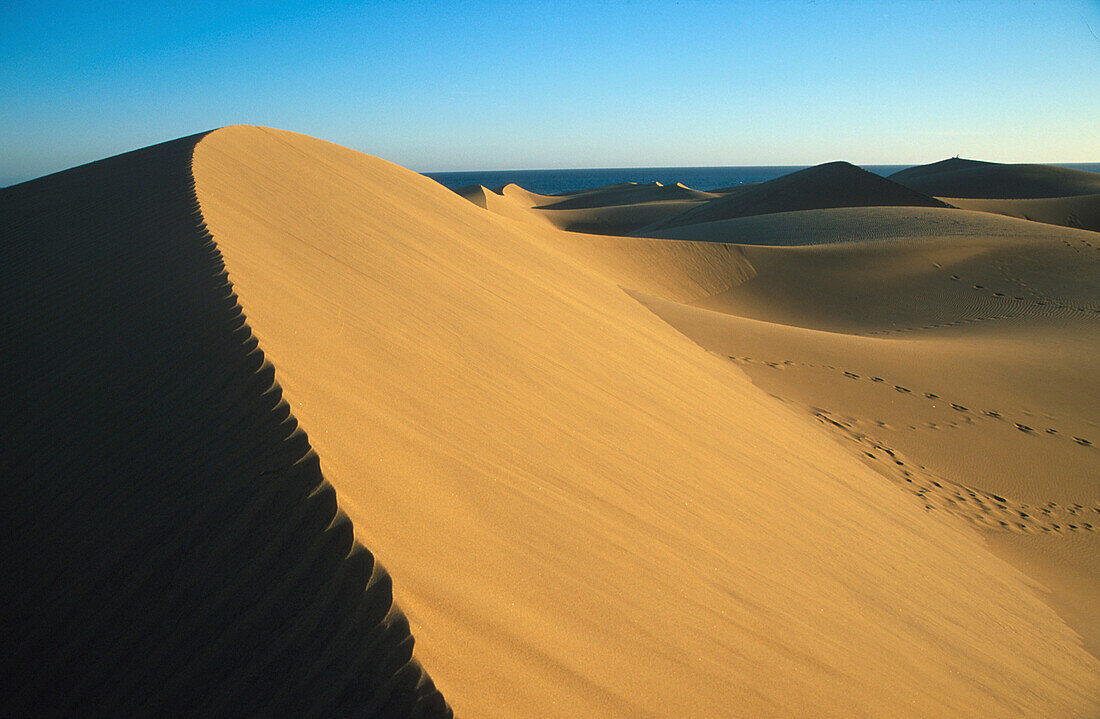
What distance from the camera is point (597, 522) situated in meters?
2.92

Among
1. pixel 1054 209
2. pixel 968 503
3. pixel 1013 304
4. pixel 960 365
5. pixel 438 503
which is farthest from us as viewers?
pixel 1054 209

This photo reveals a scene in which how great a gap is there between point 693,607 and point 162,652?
187 centimetres

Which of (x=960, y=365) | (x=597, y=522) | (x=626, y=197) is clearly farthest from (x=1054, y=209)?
(x=597, y=522)

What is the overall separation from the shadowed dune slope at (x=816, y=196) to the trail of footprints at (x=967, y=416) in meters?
26.5

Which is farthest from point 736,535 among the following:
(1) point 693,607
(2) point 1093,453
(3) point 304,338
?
(2) point 1093,453

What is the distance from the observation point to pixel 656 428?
4.61 meters

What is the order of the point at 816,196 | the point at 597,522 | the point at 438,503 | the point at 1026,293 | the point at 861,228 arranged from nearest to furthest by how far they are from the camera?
the point at 438,503
the point at 597,522
the point at 1026,293
the point at 861,228
the point at 816,196

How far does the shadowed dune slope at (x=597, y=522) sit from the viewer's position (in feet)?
7.08

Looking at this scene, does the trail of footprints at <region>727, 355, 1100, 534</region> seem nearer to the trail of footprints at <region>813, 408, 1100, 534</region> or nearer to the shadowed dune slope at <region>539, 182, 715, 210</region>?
the trail of footprints at <region>813, 408, 1100, 534</region>

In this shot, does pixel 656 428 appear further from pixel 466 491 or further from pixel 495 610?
pixel 495 610

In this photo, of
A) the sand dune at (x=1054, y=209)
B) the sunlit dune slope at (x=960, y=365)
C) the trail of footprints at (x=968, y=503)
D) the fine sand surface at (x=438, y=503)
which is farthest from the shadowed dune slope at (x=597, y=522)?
the sand dune at (x=1054, y=209)

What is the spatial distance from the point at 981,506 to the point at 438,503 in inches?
248

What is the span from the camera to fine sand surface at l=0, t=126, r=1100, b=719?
2002 mm

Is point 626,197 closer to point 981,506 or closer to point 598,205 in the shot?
point 598,205
